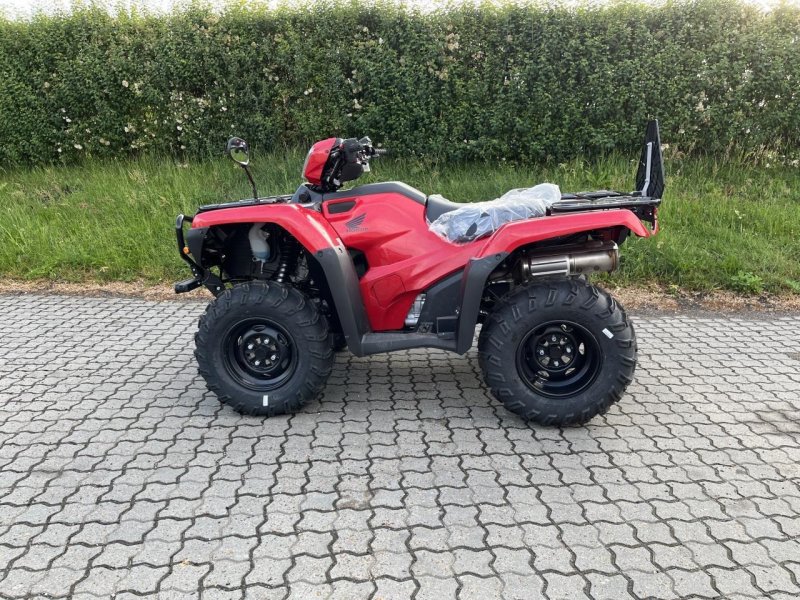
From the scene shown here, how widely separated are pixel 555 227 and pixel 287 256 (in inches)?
60.4

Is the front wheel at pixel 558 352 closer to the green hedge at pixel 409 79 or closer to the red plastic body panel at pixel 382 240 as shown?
the red plastic body panel at pixel 382 240

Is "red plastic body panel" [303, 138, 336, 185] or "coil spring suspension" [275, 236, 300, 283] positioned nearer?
"red plastic body panel" [303, 138, 336, 185]

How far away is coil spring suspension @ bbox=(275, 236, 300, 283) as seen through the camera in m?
3.96

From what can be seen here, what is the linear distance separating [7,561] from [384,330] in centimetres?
210

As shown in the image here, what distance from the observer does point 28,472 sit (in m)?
3.37

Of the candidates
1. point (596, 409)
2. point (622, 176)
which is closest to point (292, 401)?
point (596, 409)

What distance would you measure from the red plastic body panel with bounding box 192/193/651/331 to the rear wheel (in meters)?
0.35

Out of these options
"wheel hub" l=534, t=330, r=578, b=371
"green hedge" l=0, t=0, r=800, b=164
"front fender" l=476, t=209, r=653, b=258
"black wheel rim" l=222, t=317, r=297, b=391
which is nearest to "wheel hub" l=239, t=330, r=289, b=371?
"black wheel rim" l=222, t=317, r=297, b=391

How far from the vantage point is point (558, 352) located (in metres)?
3.69

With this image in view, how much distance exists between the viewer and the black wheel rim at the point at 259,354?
3854mm

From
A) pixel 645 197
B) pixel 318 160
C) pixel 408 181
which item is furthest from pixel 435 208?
pixel 408 181

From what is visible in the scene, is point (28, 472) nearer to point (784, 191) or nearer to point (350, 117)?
point (350, 117)

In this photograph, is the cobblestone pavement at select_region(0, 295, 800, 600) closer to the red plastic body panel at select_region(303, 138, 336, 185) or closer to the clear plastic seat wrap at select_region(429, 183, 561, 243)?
the clear plastic seat wrap at select_region(429, 183, 561, 243)

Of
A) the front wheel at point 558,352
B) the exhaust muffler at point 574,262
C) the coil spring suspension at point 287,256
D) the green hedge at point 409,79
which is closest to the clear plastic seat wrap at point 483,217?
the exhaust muffler at point 574,262
